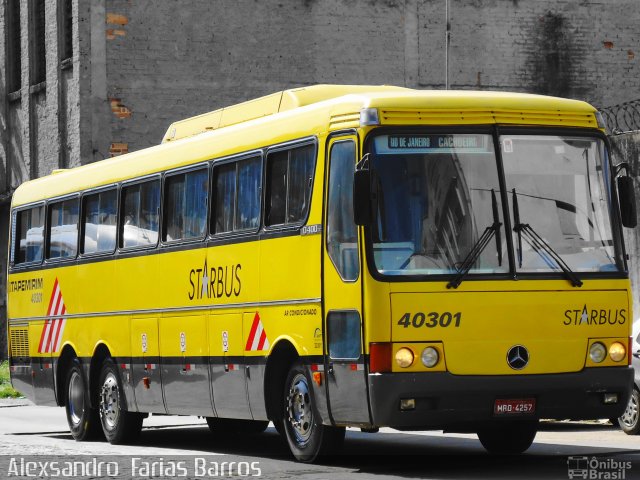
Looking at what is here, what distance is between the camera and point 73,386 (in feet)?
62.0

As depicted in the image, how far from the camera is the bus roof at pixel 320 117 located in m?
12.7

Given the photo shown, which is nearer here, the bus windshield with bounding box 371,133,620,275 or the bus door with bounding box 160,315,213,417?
the bus windshield with bounding box 371,133,620,275

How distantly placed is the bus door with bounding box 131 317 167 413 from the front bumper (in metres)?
4.91

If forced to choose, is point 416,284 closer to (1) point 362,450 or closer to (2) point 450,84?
(1) point 362,450

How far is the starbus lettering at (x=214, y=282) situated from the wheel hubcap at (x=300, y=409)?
1503 millimetres

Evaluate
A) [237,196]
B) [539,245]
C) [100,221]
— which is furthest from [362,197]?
[100,221]

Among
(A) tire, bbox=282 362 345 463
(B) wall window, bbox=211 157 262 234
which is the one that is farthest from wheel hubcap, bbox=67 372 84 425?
(A) tire, bbox=282 362 345 463

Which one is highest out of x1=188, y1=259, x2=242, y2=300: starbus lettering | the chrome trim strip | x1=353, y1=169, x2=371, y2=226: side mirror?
x1=353, y1=169, x2=371, y2=226: side mirror

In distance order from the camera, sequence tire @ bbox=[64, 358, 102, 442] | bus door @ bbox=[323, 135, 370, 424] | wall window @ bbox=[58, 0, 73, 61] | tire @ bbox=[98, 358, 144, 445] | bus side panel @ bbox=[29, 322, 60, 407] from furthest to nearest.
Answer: wall window @ bbox=[58, 0, 73, 61] → bus side panel @ bbox=[29, 322, 60, 407] → tire @ bbox=[64, 358, 102, 442] → tire @ bbox=[98, 358, 144, 445] → bus door @ bbox=[323, 135, 370, 424]

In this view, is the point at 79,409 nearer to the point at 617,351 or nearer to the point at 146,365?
the point at 146,365

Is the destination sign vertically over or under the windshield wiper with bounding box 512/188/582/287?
over

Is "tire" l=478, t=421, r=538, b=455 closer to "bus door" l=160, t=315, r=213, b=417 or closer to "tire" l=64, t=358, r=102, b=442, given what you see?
"bus door" l=160, t=315, r=213, b=417

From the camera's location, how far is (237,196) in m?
14.9

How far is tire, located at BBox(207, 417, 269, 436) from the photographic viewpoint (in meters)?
18.5
